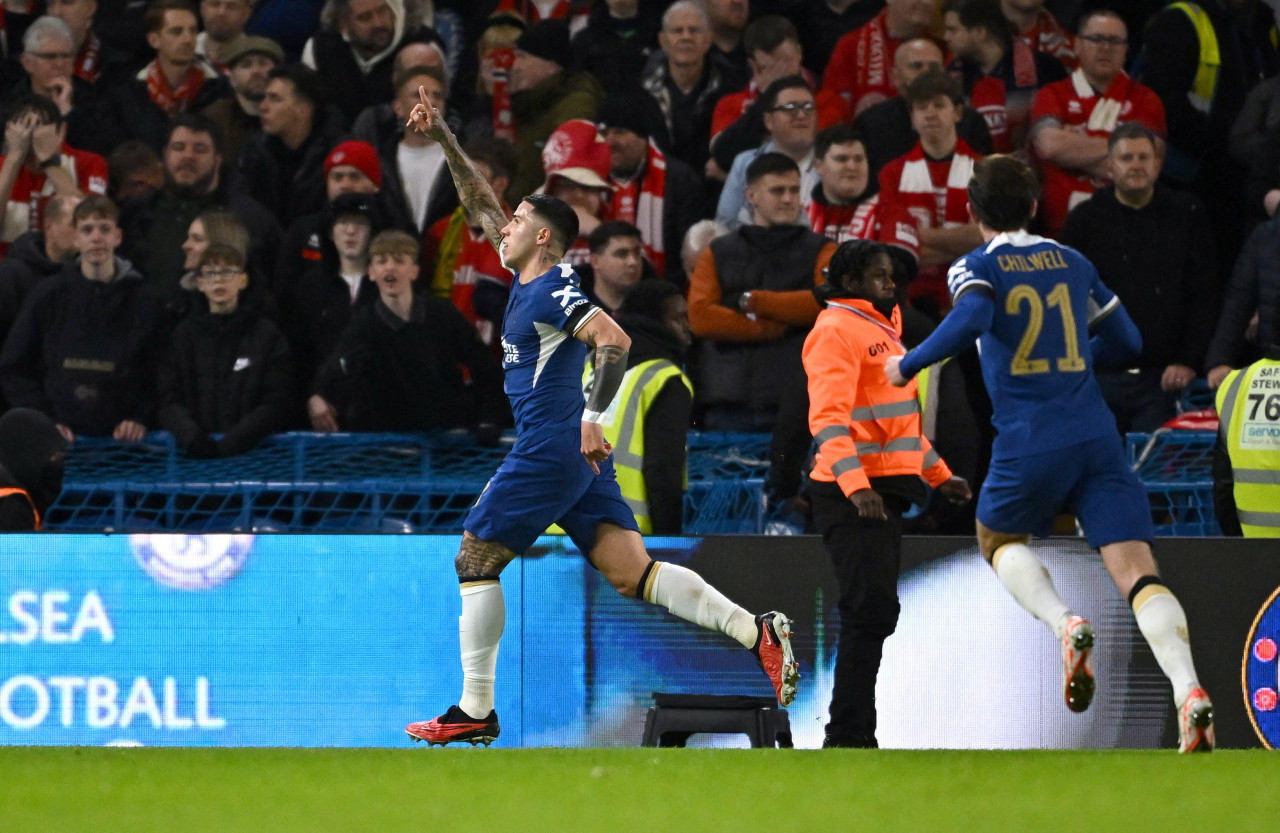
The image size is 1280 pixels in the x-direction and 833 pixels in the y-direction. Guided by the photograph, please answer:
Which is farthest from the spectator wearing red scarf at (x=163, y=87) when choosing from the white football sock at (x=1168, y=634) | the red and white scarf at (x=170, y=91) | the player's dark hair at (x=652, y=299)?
the white football sock at (x=1168, y=634)

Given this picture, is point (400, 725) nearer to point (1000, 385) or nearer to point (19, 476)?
point (19, 476)

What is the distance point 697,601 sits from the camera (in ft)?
22.4

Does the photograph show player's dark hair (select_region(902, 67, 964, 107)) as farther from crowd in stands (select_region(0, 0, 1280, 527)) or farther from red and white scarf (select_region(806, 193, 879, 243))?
red and white scarf (select_region(806, 193, 879, 243))

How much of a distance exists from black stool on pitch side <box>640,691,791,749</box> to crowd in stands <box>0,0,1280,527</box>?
1.92 meters

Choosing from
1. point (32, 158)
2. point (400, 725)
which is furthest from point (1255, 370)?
point (32, 158)

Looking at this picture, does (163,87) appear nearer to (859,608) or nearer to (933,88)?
(933,88)

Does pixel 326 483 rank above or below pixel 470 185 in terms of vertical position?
below

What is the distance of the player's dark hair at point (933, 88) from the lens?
967 centimetres

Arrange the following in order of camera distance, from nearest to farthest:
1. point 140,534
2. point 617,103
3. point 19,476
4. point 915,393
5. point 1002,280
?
point 1002,280 → point 915,393 → point 140,534 → point 19,476 → point 617,103

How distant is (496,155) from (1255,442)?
4384 mm

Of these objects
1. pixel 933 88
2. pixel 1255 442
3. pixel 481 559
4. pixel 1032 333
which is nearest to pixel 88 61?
pixel 933 88

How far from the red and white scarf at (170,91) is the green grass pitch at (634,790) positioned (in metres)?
6.01

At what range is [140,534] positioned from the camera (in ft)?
25.4

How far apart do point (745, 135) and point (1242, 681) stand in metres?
4.45
